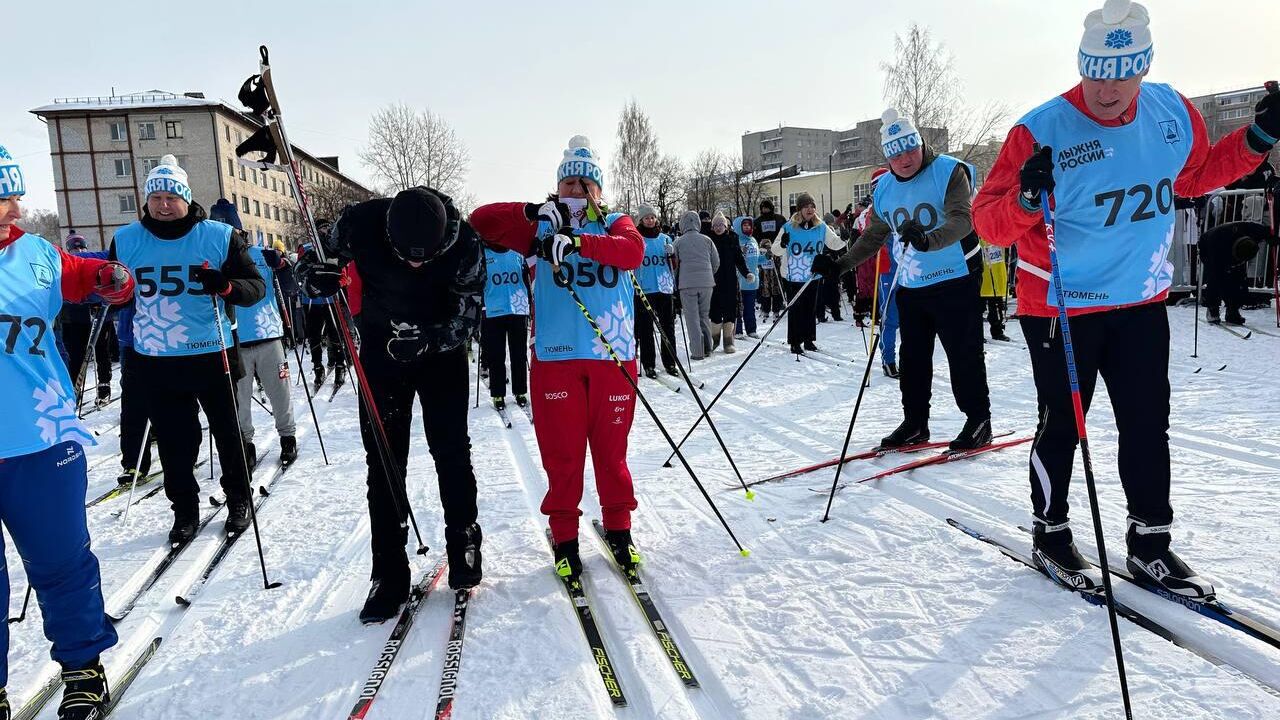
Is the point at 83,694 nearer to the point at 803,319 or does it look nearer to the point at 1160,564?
the point at 1160,564

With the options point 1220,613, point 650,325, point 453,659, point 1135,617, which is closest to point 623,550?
point 453,659

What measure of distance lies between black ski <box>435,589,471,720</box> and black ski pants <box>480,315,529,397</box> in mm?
4868

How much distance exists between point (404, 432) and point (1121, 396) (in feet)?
9.82

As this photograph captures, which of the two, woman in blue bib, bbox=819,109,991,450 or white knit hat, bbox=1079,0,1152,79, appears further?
woman in blue bib, bbox=819,109,991,450

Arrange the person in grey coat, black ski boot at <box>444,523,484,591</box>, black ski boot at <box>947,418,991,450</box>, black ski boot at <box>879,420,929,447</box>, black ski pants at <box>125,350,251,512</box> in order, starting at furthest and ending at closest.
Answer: the person in grey coat, black ski boot at <box>879,420,929,447</box>, black ski boot at <box>947,418,991,450</box>, black ski pants at <box>125,350,251,512</box>, black ski boot at <box>444,523,484,591</box>

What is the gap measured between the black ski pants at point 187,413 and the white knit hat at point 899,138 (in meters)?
4.25

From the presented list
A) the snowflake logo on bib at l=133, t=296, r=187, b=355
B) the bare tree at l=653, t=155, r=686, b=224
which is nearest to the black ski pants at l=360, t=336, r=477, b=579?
the snowflake logo on bib at l=133, t=296, r=187, b=355

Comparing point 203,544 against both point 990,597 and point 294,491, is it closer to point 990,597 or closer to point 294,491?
point 294,491

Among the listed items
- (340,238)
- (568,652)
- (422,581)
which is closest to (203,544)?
A: (422,581)

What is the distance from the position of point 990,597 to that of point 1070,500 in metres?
1.28

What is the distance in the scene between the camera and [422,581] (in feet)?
11.4

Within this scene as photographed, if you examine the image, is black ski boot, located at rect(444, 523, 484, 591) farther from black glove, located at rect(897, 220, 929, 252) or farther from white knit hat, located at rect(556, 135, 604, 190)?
black glove, located at rect(897, 220, 929, 252)

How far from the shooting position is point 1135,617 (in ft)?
8.63

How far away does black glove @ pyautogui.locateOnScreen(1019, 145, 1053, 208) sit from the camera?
2615mm
